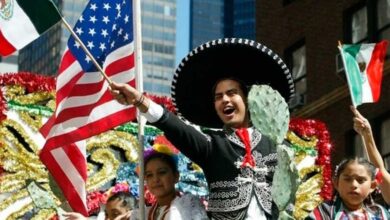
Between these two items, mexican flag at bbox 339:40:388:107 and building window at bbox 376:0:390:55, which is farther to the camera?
building window at bbox 376:0:390:55

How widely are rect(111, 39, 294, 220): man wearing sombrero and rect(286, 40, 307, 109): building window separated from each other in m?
19.5

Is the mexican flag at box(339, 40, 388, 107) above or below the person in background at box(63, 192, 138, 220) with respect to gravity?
above

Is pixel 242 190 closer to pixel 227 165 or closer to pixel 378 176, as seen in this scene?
pixel 227 165

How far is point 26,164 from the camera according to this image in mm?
10312

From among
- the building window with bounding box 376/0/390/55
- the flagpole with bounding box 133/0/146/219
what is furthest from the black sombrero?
the building window with bounding box 376/0/390/55

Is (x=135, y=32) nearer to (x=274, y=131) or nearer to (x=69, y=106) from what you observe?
(x=69, y=106)

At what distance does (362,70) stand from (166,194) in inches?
135

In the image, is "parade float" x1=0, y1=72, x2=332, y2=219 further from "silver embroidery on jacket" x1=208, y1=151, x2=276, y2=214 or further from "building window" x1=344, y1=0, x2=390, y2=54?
"building window" x1=344, y1=0, x2=390, y2=54

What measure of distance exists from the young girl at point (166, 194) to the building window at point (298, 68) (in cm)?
1971

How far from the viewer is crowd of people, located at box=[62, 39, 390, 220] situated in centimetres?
576

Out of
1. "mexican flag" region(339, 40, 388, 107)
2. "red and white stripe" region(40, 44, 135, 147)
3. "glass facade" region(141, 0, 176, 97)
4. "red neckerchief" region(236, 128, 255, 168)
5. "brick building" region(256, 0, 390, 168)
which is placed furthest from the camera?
"glass facade" region(141, 0, 176, 97)

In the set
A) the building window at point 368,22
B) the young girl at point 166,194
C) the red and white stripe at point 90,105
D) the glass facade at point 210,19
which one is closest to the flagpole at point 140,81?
the young girl at point 166,194

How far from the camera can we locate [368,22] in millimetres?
23688

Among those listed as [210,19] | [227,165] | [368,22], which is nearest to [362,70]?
[227,165]
